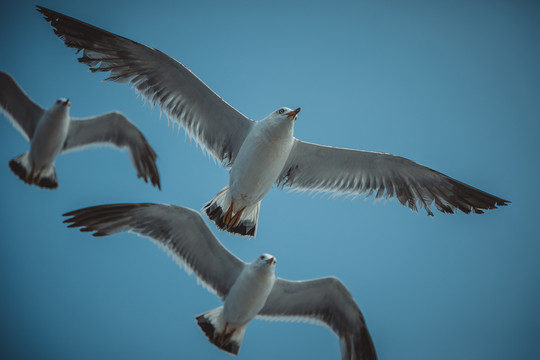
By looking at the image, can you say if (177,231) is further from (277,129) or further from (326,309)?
(326,309)

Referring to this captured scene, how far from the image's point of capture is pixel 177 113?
4.10 metres

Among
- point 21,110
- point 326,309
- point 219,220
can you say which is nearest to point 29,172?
→ point 21,110

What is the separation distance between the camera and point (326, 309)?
4.55 metres

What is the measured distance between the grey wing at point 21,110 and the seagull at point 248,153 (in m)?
2.68

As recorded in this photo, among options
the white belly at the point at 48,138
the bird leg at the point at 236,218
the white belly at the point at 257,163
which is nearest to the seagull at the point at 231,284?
the bird leg at the point at 236,218

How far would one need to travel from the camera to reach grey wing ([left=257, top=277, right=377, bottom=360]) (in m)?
4.45

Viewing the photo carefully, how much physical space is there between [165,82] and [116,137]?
2.43 metres

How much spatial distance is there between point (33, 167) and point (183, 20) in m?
3.06

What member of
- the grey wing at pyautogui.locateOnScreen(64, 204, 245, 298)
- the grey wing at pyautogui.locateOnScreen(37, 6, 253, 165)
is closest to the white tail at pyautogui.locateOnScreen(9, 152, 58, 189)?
the grey wing at pyautogui.locateOnScreen(64, 204, 245, 298)

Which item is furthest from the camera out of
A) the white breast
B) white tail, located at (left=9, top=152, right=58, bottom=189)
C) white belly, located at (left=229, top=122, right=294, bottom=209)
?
white tail, located at (left=9, top=152, right=58, bottom=189)

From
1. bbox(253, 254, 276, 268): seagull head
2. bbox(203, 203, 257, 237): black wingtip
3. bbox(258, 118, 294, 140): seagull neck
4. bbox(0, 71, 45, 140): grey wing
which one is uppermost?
bbox(258, 118, 294, 140): seagull neck

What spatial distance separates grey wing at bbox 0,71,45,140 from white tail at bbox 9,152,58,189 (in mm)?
318

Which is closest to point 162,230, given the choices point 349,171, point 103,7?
point 349,171

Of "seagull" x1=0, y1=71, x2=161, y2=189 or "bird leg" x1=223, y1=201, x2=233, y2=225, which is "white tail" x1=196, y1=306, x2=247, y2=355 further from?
"seagull" x1=0, y1=71, x2=161, y2=189
